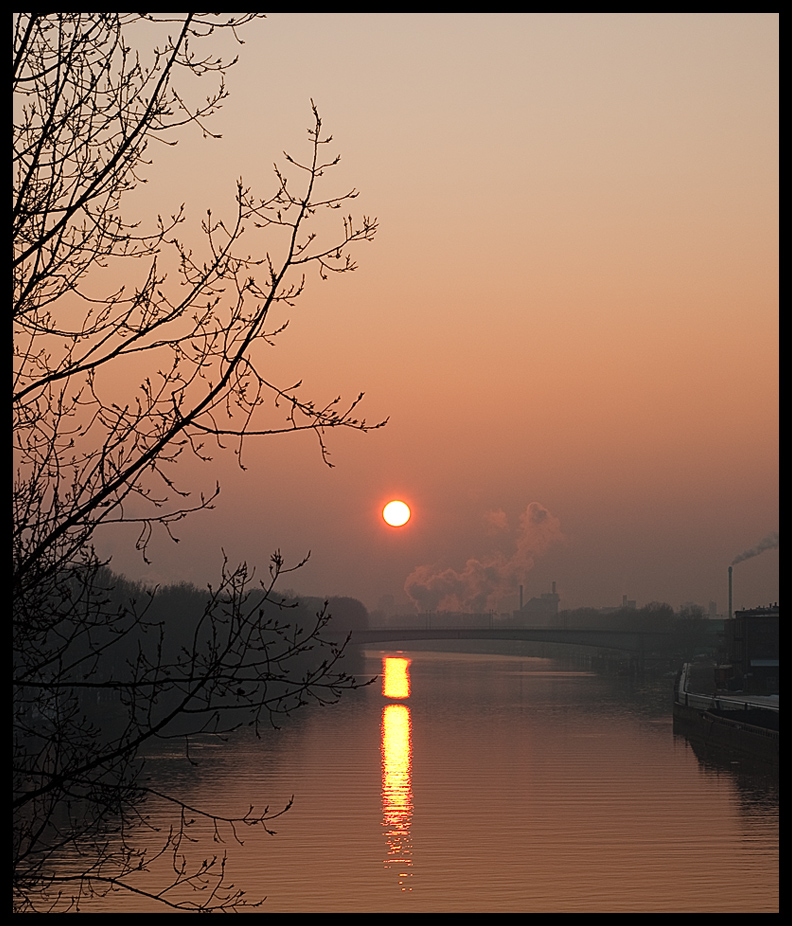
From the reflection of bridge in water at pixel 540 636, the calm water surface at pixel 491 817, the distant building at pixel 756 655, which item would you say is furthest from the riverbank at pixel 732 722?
the reflection of bridge in water at pixel 540 636

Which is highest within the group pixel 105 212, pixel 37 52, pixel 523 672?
pixel 37 52

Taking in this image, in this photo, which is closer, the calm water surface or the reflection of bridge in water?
the calm water surface

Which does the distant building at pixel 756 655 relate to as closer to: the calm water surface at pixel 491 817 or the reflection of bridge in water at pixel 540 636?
the calm water surface at pixel 491 817

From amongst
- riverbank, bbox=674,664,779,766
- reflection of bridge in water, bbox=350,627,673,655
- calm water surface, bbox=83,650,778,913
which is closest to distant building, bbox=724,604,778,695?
riverbank, bbox=674,664,779,766

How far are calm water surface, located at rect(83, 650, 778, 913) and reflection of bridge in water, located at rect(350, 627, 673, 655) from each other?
84.8 feet

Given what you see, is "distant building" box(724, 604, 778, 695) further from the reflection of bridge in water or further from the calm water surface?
the reflection of bridge in water

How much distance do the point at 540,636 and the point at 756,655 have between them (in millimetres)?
26637

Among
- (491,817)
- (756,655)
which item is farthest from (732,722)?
(756,655)

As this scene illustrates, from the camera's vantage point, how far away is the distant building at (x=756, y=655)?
181 feet

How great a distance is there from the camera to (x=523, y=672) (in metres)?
103

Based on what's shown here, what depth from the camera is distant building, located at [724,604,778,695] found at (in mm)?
55250
